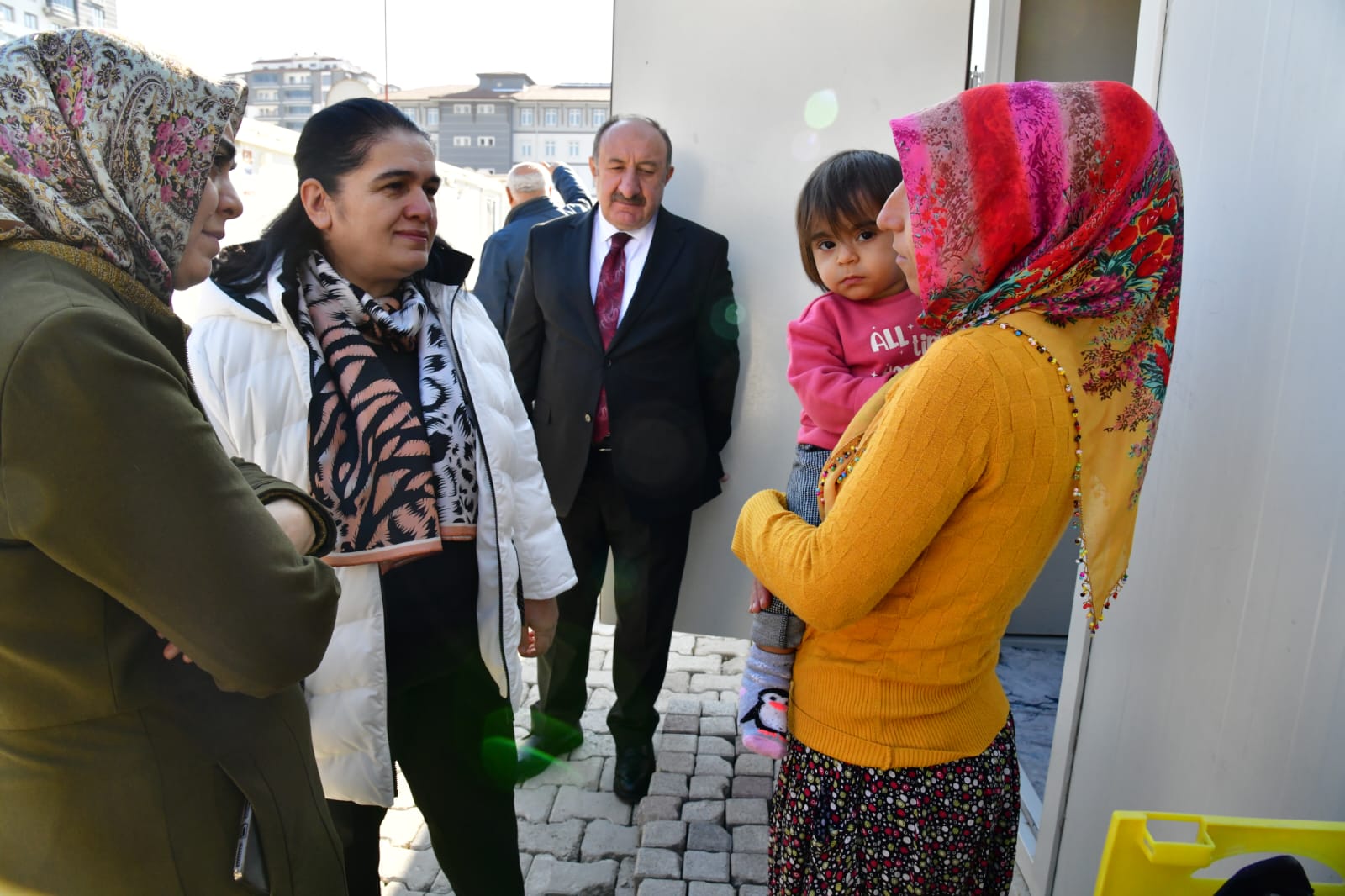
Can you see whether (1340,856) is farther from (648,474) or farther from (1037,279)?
(648,474)

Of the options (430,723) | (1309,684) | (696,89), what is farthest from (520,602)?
(696,89)

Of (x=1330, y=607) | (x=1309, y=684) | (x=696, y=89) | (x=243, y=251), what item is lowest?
(x=1309, y=684)

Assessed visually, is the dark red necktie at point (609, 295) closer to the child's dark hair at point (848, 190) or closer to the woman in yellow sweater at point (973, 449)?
the child's dark hair at point (848, 190)

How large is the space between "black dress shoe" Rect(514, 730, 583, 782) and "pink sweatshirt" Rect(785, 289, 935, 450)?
6.62ft

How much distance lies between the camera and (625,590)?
352 cm

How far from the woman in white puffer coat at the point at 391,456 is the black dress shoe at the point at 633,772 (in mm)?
1123

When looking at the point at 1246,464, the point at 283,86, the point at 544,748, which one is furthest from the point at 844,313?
the point at 283,86

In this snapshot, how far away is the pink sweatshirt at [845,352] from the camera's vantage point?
2.18m

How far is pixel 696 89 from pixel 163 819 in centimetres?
342

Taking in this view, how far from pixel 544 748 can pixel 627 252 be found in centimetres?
213

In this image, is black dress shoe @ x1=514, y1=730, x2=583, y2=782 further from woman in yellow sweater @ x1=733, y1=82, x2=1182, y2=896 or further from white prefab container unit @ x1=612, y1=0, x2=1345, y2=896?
woman in yellow sweater @ x1=733, y1=82, x2=1182, y2=896

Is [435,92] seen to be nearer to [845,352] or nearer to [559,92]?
[559,92]

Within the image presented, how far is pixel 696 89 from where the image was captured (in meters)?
3.73

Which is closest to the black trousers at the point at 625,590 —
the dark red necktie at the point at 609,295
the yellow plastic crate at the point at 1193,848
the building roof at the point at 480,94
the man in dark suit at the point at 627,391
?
the man in dark suit at the point at 627,391
